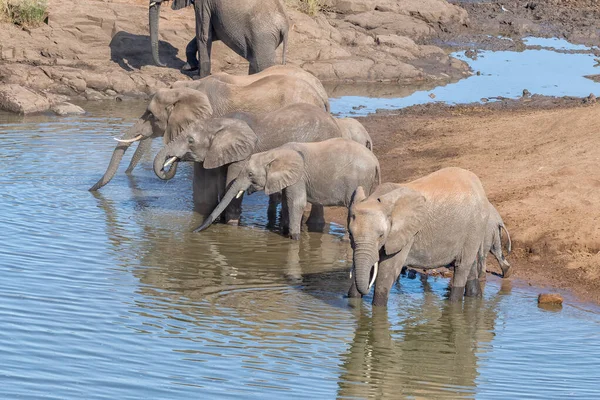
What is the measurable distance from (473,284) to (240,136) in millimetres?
3483

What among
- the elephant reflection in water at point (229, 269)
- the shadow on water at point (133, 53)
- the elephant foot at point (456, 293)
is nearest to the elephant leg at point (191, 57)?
the shadow on water at point (133, 53)

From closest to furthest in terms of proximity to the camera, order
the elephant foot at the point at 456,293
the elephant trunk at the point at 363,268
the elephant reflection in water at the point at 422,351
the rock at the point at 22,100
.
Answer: the elephant reflection in water at the point at 422,351 → the elephant trunk at the point at 363,268 → the elephant foot at the point at 456,293 → the rock at the point at 22,100

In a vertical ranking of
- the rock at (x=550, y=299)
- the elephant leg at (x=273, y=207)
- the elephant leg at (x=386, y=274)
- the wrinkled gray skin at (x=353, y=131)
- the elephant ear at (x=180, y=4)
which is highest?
the elephant ear at (x=180, y=4)

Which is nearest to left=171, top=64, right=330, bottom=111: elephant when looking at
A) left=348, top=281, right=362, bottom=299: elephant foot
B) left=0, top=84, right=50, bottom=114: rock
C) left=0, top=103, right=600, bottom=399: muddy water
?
left=0, top=103, right=600, bottom=399: muddy water

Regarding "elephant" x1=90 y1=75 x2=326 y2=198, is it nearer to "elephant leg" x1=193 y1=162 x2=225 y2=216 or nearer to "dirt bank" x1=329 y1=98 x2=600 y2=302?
"elephant leg" x1=193 y1=162 x2=225 y2=216

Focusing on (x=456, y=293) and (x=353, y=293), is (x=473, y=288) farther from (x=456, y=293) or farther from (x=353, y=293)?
(x=353, y=293)

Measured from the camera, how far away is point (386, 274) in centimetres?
869

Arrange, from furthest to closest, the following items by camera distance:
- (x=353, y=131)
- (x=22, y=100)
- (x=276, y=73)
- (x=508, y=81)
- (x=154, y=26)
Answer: (x=508, y=81), (x=154, y=26), (x=22, y=100), (x=276, y=73), (x=353, y=131)

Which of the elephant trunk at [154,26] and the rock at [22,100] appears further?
the elephant trunk at [154,26]

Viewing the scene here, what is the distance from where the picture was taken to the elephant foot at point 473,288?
9.57 metres

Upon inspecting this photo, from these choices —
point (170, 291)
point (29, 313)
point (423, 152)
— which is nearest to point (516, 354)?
point (170, 291)

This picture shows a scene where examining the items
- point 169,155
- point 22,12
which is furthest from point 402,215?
point 22,12

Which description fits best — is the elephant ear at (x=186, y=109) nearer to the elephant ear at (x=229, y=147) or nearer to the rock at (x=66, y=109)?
the elephant ear at (x=229, y=147)

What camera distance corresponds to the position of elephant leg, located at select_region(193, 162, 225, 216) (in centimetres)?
1245
